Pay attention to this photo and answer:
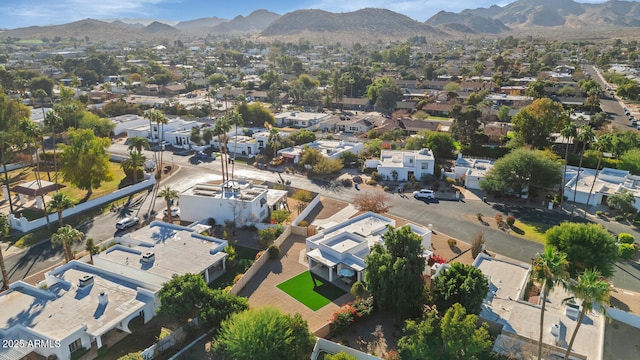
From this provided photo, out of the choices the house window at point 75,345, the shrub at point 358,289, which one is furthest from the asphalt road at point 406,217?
the shrub at point 358,289

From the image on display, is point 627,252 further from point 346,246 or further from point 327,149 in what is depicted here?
point 327,149

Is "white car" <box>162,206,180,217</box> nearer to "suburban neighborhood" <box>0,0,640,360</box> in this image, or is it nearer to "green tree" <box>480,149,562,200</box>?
"suburban neighborhood" <box>0,0,640,360</box>

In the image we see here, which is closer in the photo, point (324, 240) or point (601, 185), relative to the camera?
point (324, 240)

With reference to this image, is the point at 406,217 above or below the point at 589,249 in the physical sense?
below

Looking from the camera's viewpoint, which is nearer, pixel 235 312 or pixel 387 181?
pixel 235 312

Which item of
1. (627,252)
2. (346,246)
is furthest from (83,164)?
(627,252)

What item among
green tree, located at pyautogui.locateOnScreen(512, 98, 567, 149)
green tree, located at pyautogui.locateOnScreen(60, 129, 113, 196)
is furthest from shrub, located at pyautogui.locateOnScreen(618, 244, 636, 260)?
green tree, located at pyautogui.locateOnScreen(60, 129, 113, 196)

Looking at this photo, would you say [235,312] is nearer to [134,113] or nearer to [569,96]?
[134,113]

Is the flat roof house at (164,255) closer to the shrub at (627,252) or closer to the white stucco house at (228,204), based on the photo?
the white stucco house at (228,204)

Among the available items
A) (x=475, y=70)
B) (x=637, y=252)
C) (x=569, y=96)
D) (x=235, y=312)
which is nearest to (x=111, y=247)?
(x=235, y=312)
